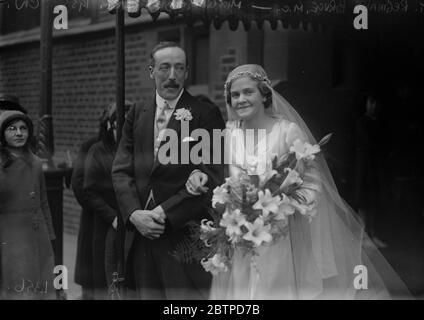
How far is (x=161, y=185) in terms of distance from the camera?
13.0 feet

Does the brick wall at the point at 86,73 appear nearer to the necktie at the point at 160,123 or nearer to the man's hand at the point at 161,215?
the necktie at the point at 160,123

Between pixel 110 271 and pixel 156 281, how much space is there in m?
0.28

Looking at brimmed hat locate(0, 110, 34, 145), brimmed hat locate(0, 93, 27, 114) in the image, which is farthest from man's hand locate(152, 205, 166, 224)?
brimmed hat locate(0, 93, 27, 114)

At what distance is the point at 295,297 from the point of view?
3.94 metres

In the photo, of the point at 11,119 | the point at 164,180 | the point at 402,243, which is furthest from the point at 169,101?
the point at 402,243

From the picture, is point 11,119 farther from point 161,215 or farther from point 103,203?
Result: point 161,215

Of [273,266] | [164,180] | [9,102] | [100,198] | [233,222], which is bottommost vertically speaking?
Answer: [273,266]

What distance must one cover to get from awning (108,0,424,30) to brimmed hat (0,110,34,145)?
0.79 m

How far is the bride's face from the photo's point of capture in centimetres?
387

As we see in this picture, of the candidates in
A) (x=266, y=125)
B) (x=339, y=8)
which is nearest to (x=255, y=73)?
(x=266, y=125)

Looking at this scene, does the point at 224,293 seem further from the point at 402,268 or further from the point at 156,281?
the point at 402,268

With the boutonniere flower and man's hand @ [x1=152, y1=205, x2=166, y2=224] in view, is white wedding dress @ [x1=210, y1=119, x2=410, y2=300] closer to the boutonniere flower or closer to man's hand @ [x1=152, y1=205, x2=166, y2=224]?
the boutonniere flower

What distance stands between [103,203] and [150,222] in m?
0.34
